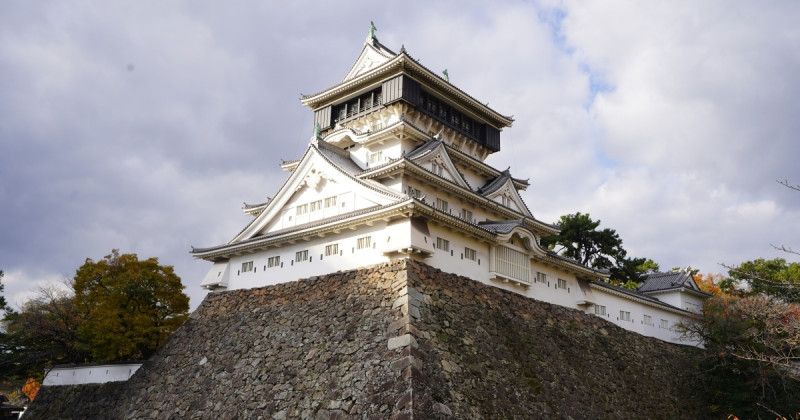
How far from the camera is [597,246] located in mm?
40250

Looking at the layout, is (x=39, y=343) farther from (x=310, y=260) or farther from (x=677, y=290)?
(x=677, y=290)

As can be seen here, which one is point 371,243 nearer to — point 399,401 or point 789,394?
point 399,401

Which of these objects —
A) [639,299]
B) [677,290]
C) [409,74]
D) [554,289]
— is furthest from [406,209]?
[677,290]

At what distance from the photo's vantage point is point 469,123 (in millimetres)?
28547

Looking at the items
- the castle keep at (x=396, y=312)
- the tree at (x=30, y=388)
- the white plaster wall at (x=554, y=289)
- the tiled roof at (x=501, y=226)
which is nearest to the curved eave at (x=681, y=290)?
the castle keep at (x=396, y=312)

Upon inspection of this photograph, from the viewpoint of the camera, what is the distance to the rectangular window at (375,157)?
24844mm

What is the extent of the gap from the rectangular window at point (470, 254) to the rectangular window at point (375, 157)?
22.6 ft

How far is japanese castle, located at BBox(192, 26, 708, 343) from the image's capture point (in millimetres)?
18844

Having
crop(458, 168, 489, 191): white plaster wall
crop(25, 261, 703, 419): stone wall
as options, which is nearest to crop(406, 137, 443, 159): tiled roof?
crop(458, 168, 489, 191): white plaster wall

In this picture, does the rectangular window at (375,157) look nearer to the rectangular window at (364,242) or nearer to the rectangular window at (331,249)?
the rectangular window at (331,249)

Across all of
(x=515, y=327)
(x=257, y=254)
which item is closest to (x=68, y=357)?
(x=257, y=254)

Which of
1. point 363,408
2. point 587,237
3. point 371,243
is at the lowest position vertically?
point 363,408

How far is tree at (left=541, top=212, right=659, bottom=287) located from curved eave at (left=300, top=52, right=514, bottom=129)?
13.2 meters

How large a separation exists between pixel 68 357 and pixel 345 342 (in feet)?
53.2
